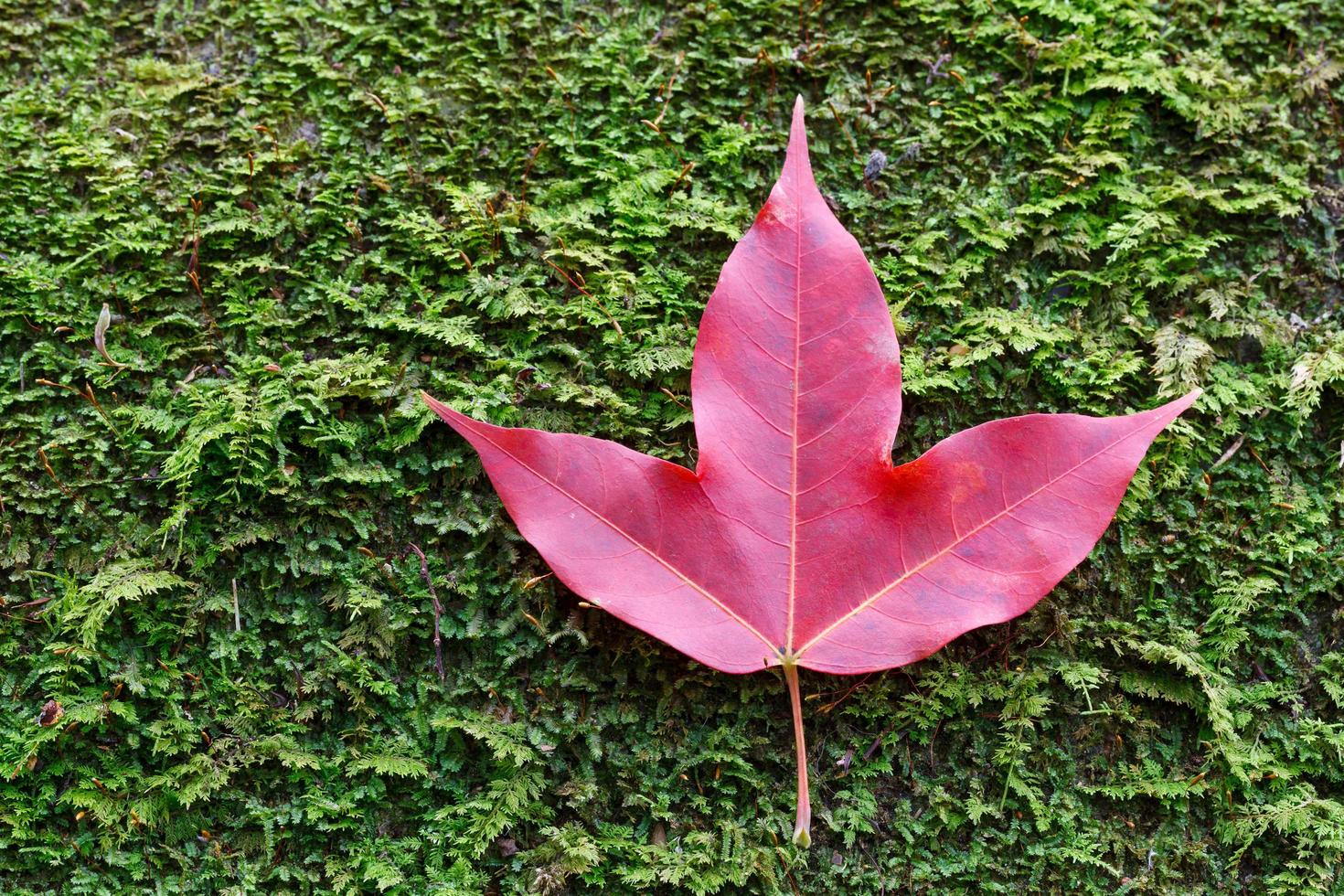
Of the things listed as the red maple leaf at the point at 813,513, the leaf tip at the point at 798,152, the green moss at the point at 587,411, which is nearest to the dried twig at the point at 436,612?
the green moss at the point at 587,411

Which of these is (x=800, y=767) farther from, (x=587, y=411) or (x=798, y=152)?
(x=798, y=152)

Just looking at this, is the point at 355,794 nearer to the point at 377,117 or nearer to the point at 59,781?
the point at 59,781

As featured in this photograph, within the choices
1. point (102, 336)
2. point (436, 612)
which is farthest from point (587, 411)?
point (102, 336)

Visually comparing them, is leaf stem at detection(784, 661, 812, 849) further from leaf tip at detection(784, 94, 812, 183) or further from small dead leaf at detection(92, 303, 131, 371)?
small dead leaf at detection(92, 303, 131, 371)

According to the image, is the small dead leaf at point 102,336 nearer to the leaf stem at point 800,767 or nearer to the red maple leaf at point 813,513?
the red maple leaf at point 813,513

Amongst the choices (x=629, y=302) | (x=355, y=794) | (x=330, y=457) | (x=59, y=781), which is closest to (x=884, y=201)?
(x=629, y=302)
